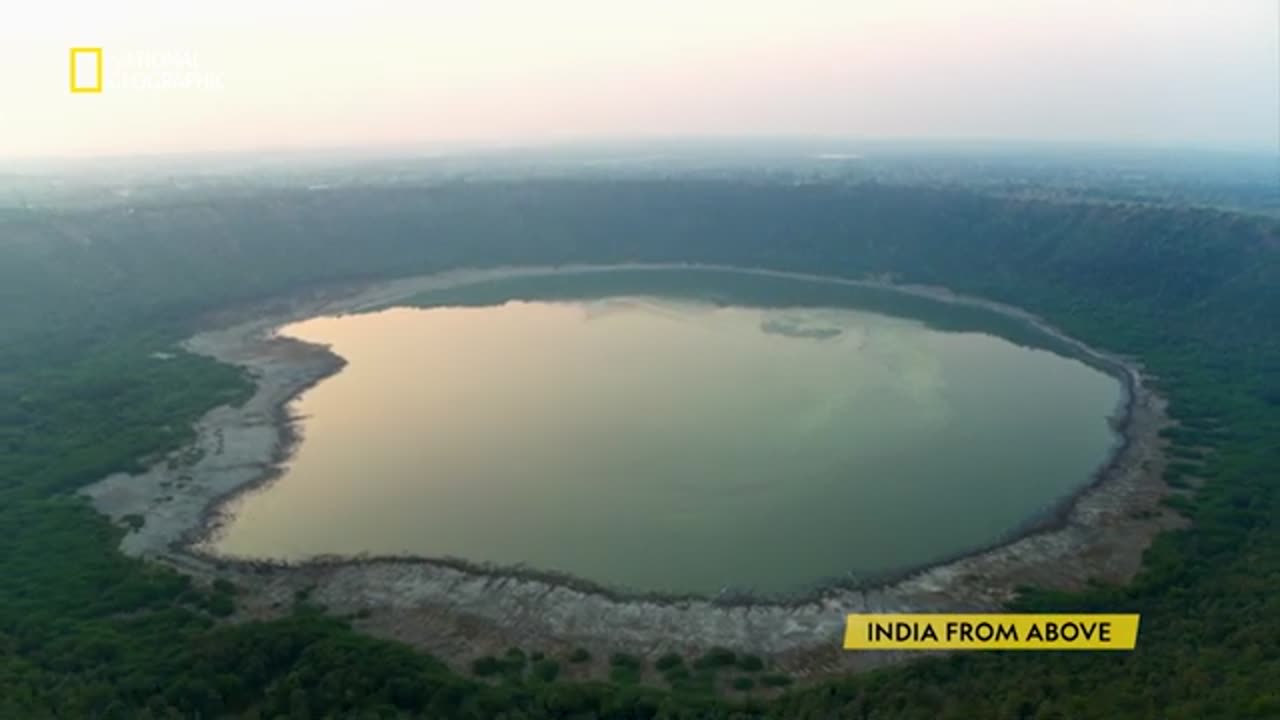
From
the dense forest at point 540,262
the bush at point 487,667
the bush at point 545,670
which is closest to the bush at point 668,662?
the dense forest at point 540,262

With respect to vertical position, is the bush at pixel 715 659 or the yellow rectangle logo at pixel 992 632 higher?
the yellow rectangle logo at pixel 992 632

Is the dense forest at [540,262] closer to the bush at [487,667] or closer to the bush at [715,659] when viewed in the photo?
the bush at [487,667]

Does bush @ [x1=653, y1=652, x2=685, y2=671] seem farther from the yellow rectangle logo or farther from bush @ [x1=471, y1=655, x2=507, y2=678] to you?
the yellow rectangle logo

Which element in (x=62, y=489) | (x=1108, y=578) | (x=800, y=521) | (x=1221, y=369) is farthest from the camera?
(x=1221, y=369)

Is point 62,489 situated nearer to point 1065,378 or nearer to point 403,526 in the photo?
point 403,526

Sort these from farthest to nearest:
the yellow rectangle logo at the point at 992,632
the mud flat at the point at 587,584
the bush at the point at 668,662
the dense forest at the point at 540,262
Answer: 1. the mud flat at the point at 587,584
2. the bush at the point at 668,662
3. the yellow rectangle logo at the point at 992,632
4. the dense forest at the point at 540,262

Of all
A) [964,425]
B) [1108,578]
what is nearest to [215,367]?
[964,425]
